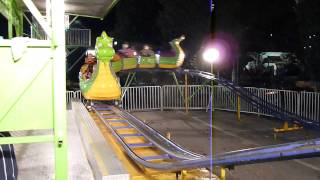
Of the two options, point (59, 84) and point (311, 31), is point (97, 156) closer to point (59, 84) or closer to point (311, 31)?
point (59, 84)

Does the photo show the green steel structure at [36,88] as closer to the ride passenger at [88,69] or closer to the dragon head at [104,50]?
the dragon head at [104,50]

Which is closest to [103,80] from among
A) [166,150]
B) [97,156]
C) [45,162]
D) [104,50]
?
[104,50]

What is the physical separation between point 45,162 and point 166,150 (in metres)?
2.33

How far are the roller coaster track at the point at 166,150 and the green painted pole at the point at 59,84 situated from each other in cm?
Answer: 159

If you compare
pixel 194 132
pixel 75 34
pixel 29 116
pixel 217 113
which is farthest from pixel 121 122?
pixel 75 34

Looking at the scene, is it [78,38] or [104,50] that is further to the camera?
[78,38]

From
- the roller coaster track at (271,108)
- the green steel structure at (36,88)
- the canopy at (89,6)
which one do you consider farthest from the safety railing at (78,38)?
the green steel structure at (36,88)

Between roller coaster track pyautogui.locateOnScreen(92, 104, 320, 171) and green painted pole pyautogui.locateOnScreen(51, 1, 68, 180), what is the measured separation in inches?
62.8

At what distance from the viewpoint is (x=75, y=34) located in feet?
73.8

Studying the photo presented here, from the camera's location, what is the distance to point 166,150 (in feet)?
24.5

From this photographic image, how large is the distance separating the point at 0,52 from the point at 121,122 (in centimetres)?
760

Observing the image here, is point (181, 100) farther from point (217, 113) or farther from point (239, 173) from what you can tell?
point (239, 173)

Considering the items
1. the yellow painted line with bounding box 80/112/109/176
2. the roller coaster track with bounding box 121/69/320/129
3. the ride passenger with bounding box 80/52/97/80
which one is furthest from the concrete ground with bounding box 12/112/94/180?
the ride passenger with bounding box 80/52/97/80

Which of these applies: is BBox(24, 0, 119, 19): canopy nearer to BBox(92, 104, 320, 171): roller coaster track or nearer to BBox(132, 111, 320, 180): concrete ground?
BBox(92, 104, 320, 171): roller coaster track
